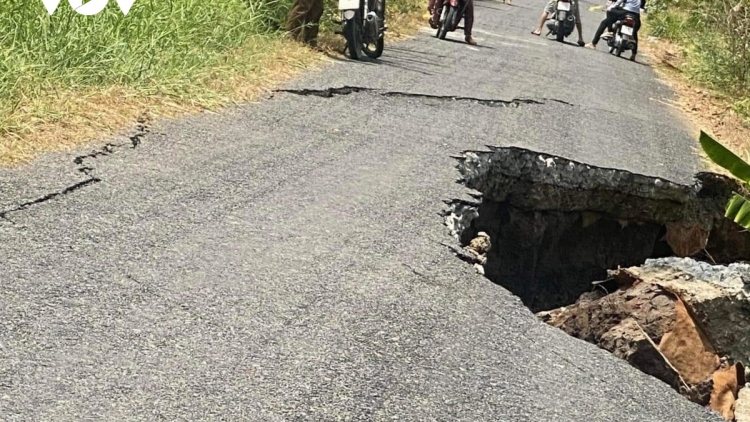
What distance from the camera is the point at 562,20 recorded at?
17625 millimetres

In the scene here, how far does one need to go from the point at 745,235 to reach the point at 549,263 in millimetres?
1587

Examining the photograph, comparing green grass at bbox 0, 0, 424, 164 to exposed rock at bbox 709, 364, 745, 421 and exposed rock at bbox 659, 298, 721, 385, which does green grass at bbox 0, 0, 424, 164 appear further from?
exposed rock at bbox 709, 364, 745, 421

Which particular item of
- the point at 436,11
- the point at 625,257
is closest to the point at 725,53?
the point at 436,11

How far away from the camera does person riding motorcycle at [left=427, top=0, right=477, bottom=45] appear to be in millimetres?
14680

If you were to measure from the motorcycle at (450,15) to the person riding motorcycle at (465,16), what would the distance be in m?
0.08

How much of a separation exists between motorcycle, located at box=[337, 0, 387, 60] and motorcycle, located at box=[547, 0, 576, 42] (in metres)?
7.39

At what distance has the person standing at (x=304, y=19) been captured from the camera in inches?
408

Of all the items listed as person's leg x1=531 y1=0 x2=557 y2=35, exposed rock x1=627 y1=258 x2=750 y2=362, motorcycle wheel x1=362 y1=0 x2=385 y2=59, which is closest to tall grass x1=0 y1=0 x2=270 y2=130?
motorcycle wheel x1=362 y1=0 x2=385 y2=59

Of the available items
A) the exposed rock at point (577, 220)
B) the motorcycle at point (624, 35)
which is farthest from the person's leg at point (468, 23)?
the exposed rock at point (577, 220)

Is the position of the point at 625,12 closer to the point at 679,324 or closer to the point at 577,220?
the point at 577,220

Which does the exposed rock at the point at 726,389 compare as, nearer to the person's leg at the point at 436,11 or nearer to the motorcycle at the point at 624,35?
the person's leg at the point at 436,11

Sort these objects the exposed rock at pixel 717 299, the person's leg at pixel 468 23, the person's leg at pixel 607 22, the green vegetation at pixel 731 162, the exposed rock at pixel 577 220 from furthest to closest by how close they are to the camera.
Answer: the person's leg at pixel 607 22, the person's leg at pixel 468 23, the exposed rock at pixel 577 220, the exposed rock at pixel 717 299, the green vegetation at pixel 731 162

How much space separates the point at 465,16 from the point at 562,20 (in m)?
3.35

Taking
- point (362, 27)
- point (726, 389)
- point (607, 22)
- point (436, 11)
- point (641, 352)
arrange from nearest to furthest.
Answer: point (726, 389), point (641, 352), point (362, 27), point (436, 11), point (607, 22)
